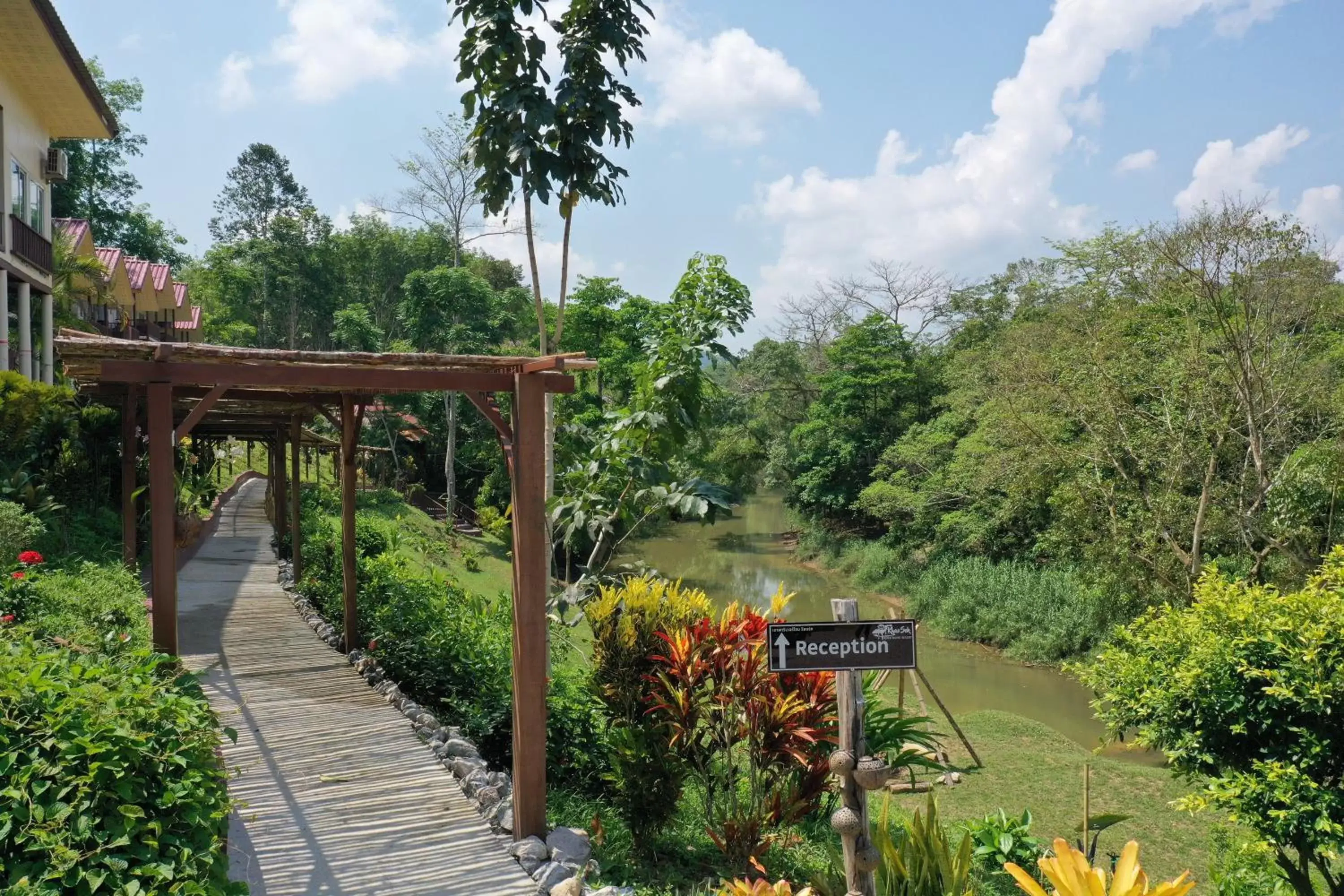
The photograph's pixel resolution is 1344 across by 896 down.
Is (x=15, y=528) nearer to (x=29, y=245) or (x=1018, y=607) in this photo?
(x=29, y=245)

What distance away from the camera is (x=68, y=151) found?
27391 mm

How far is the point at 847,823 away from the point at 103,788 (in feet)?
8.94

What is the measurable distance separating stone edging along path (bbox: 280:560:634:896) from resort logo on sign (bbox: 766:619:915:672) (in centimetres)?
174

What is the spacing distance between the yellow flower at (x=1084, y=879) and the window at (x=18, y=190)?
17.3 meters

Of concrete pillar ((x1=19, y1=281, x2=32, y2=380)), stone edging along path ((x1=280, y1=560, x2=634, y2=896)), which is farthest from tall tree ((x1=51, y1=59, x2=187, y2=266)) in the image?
stone edging along path ((x1=280, y1=560, x2=634, y2=896))

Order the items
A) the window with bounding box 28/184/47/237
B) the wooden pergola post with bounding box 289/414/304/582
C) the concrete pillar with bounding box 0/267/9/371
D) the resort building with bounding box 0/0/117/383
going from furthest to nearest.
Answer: the window with bounding box 28/184/47/237
the concrete pillar with bounding box 0/267/9/371
the resort building with bounding box 0/0/117/383
the wooden pergola post with bounding box 289/414/304/582

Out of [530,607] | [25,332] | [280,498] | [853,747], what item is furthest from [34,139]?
[853,747]

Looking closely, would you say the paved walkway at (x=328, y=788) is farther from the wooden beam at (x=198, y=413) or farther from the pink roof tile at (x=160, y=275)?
the pink roof tile at (x=160, y=275)

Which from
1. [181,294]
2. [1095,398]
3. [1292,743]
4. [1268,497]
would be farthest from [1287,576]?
[181,294]

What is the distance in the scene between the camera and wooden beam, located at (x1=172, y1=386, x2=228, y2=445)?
17.4ft

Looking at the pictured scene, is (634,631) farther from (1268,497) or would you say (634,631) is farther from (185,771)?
(1268,497)

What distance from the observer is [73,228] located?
20.5 meters

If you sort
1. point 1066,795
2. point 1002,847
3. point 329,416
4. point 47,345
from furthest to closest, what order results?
point 47,345
point 1066,795
point 329,416
point 1002,847

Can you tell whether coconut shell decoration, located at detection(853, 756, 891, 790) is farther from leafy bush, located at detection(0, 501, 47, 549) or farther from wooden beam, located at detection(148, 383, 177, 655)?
leafy bush, located at detection(0, 501, 47, 549)
